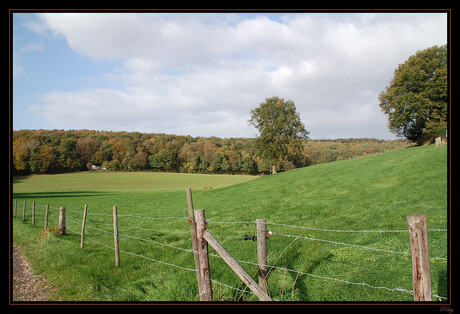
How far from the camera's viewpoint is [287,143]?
166 ft

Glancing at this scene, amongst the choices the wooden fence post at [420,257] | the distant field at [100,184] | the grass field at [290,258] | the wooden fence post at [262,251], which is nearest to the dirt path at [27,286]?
the grass field at [290,258]

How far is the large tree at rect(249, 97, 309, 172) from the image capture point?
165 feet

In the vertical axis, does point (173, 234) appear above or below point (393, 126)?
below

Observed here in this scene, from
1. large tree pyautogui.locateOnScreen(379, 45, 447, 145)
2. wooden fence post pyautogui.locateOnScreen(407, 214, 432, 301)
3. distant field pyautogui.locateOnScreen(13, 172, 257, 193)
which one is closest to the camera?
wooden fence post pyautogui.locateOnScreen(407, 214, 432, 301)

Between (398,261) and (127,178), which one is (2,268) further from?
(127,178)

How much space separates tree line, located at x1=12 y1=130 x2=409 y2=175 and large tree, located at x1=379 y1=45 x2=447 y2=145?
3823 centimetres

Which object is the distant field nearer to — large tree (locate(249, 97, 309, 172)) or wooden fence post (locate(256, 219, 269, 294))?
large tree (locate(249, 97, 309, 172))

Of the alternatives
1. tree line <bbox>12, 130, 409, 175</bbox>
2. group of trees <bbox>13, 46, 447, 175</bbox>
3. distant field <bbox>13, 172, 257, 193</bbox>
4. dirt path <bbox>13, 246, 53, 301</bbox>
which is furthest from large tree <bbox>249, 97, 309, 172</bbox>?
dirt path <bbox>13, 246, 53, 301</bbox>

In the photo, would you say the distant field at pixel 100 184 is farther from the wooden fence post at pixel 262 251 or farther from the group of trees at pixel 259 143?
the wooden fence post at pixel 262 251

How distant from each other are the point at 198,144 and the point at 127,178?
1215 inches

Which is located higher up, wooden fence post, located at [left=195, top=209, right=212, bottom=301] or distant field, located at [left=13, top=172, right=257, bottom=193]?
wooden fence post, located at [left=195, top=209, right=212, bottom=301]

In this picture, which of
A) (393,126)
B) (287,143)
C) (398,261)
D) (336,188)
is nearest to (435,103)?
(393,126)

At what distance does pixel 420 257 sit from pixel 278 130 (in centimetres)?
4787

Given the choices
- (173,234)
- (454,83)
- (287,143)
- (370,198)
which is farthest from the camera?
(287,143)
